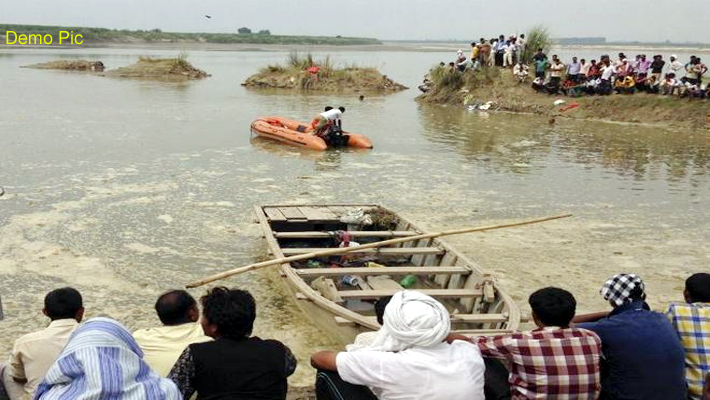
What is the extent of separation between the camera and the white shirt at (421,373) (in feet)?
9.57

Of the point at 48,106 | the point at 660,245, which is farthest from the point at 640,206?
the point at 48,106

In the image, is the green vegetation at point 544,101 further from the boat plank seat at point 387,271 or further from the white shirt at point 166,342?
the white shirt at point 166,342

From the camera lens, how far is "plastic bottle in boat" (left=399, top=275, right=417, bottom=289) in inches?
245

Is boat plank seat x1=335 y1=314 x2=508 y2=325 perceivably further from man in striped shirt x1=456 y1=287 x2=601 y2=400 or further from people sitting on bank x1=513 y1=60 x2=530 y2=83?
people sitting on bank x1=513 y1=60 x2=530 y2=83

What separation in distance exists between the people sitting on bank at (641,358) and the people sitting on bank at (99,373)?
1.99m

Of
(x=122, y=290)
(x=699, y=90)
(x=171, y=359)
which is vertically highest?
(x=699, y=90)

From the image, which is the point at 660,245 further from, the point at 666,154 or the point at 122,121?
the point at 122,121

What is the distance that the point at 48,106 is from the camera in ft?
69.8

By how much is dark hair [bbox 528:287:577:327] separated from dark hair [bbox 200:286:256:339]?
133 centimetres

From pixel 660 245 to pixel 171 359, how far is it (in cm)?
659

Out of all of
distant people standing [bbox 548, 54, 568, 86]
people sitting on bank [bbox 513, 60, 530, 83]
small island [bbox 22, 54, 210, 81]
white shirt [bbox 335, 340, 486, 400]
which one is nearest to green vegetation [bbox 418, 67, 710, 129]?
people sitting on bank [bbox 513, 60, 530, 83]

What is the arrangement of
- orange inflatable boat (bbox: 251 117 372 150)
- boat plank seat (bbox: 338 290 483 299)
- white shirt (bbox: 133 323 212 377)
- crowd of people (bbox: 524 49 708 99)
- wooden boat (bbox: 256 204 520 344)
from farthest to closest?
crowd of people (bbox: 524 49 708 99), orange inflatable boat (bbox: 251 117 372 150), boat plank seat (bbox: 338 290 483 299), wooden boat (bbox: 256 204 520 344), white shirt (bbox: 133 323 212 377)

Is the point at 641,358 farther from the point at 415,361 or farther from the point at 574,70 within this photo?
the point at 574,70

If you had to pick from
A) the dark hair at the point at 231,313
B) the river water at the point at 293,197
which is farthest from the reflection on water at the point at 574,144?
the dark hair at the point at 231,313
